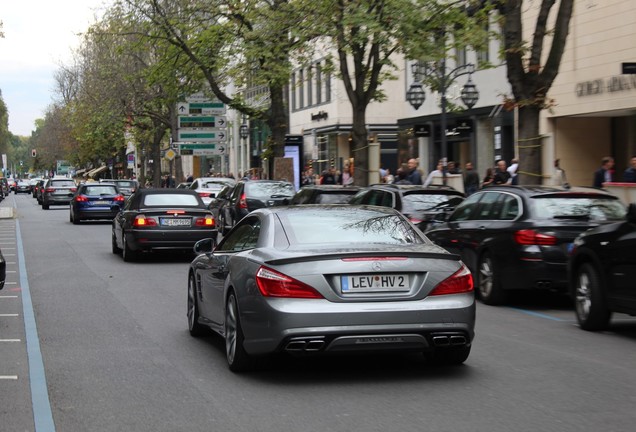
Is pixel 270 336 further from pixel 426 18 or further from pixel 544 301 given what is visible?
pixel 426 18

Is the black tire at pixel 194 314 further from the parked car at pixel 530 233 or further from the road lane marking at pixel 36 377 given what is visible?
the parked car at pixel 530 233

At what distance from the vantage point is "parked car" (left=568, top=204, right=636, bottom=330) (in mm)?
10453

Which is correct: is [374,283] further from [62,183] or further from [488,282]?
[62,183]

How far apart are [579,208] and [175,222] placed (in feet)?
30.8

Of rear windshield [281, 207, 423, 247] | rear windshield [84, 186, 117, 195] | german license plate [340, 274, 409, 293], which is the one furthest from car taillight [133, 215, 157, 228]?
rear windshield [84, 186, 117, 195]

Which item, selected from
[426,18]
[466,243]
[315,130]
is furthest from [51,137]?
[466,243]

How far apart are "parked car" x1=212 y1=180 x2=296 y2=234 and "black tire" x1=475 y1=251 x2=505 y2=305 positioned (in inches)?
550

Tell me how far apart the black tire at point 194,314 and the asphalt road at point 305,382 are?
4.9 inches

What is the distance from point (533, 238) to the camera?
13086 millimetres

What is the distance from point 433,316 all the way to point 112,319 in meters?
5.08

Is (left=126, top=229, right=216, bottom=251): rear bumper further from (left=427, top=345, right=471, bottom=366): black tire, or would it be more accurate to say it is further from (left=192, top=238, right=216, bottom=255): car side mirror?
(left=427, top=345, right=471, bottom=366): black tire

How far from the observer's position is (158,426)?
6.70 metres

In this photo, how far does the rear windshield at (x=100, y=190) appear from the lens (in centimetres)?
3747

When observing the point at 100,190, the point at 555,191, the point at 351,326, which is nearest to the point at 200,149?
the point at 100,190
